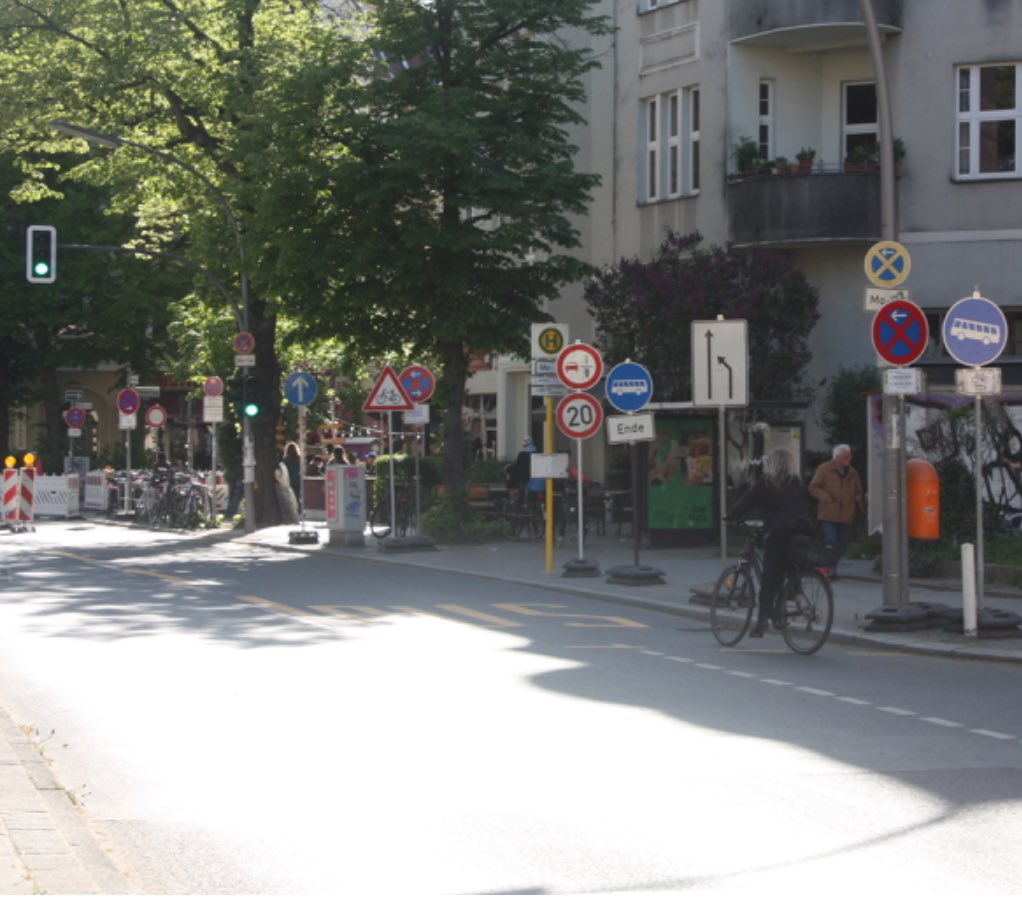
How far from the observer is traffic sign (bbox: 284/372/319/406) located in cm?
3064

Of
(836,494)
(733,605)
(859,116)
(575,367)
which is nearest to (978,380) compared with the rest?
(733,605)

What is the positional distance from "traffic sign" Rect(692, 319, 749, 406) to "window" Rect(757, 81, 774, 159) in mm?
12024

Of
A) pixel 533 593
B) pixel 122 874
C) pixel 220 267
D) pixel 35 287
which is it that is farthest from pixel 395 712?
pixel 35 287

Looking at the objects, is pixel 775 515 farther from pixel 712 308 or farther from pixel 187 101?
pixel 187 101

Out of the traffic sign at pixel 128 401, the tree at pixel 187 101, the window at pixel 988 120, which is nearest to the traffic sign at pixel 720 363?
the tree at pixel 187 101

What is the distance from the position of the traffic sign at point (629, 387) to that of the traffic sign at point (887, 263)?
18.3 ft

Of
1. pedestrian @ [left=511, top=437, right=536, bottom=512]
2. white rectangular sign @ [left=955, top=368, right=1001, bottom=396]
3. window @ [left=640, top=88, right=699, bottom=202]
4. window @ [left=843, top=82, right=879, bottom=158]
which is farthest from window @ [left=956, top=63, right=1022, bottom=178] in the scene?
white rectangular sign @ [left=955, top=368, right=1001, bottom=396]

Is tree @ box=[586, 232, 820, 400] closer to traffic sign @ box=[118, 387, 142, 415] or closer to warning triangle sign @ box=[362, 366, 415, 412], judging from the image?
warning triangle sign @ box=[362, 366, 415, 412]

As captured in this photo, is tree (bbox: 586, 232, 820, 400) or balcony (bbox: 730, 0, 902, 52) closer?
tree (bbox: 586, 232, 820, 400)

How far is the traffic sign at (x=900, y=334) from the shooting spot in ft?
50.6

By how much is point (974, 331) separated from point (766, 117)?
1663 centimetres

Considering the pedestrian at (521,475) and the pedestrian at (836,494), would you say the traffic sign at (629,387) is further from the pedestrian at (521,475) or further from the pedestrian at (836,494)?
the pedestrian at (521,475)

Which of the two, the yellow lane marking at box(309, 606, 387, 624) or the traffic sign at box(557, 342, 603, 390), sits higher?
the traffic sign at box(557, 342, 603, 390)

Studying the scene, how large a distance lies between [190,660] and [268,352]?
22045mm
